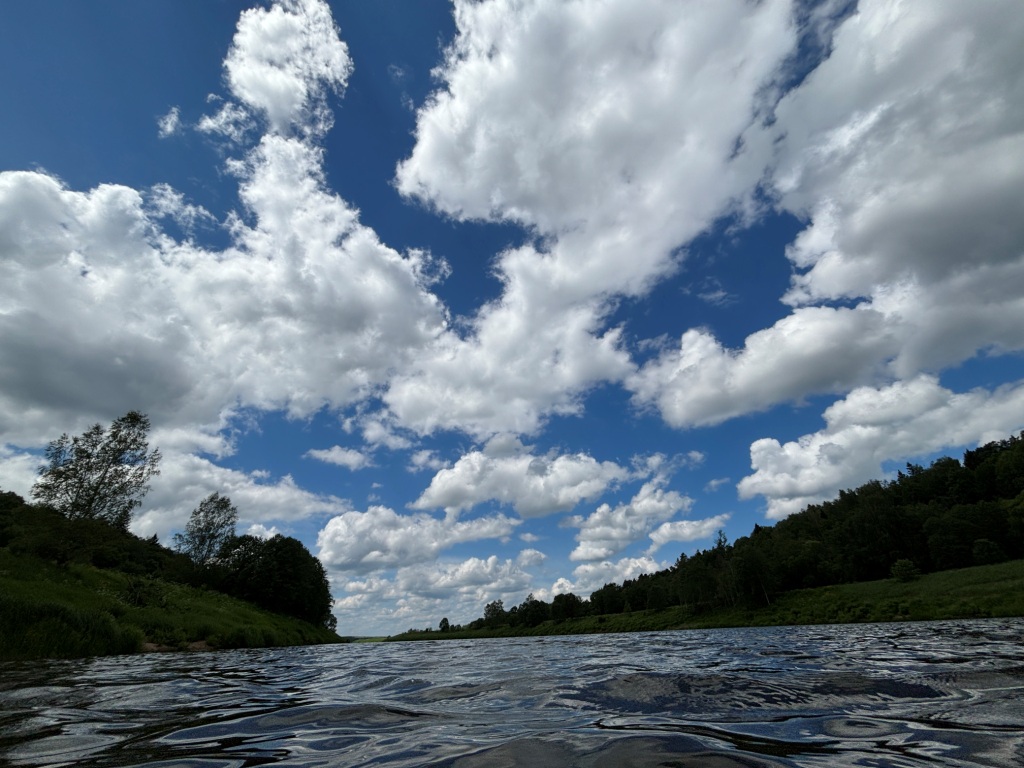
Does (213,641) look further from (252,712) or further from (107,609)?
(252,712)

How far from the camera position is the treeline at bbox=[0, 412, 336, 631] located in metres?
37.0

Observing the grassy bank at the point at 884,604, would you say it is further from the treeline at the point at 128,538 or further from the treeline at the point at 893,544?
the treeline at the point at 128,538

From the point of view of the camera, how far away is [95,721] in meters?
6.55

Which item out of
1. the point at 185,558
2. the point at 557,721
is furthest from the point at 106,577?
the point at 185,558

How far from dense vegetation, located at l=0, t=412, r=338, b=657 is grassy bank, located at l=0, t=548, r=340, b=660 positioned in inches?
2.8

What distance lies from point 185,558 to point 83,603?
67.5m

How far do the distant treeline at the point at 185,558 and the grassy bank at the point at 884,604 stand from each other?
7632 cm

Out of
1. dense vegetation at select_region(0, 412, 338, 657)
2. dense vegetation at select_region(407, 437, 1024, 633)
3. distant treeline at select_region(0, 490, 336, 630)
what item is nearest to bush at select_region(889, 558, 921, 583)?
dense vegetation at select_region(407, 437, 1024, 633)

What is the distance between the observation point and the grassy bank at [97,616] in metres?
19.0

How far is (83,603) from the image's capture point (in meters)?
30.0

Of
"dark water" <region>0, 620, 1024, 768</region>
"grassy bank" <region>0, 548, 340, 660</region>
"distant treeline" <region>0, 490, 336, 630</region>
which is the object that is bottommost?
"dark water" <region>0, 620, 1024, 768</region>

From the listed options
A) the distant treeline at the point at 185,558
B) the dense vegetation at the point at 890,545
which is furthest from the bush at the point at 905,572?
the distant treeline at the point at 185,558

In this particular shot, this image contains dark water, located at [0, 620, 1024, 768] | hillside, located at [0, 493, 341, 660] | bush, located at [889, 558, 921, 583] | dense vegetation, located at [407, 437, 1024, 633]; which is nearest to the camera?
dark water, located at [0, 620, 1024, 768]

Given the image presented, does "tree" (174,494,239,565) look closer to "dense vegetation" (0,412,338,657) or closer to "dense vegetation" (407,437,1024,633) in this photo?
"dense vegetation" (0,412,338,657)
